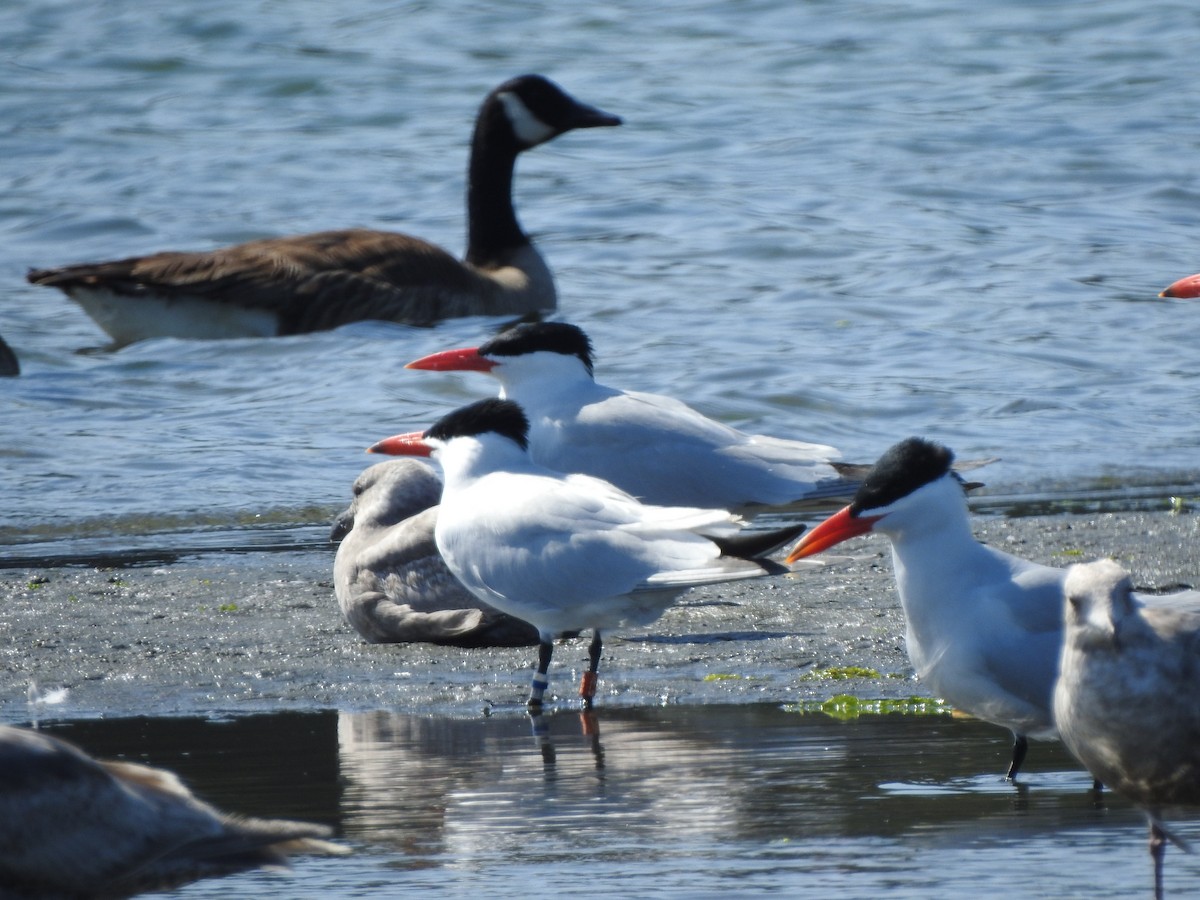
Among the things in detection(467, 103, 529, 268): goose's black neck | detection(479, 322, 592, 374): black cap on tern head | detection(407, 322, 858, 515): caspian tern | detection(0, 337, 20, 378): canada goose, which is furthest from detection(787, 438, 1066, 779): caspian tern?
detection(467, 103, 529, 268): goose's black neck

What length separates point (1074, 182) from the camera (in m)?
16.8

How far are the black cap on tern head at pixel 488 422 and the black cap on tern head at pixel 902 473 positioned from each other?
1674mm

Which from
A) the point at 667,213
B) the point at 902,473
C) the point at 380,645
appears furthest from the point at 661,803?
the point at 667,213

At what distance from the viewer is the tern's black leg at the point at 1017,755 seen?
16.3 ft

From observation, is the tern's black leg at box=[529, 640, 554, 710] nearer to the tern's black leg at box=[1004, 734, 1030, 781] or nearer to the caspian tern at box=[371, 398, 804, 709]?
the caspian tern at box=[371, 398, 804, 709]

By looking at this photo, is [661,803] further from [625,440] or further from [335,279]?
[335,279]

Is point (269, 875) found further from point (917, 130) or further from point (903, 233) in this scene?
point (917, 130)

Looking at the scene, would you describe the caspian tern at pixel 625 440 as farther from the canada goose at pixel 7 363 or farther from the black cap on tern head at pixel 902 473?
the canada goose at pixel 7 363

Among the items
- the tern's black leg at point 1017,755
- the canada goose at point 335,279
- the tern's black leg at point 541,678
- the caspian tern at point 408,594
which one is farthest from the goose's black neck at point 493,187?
the tern's black leg at point 1017,755

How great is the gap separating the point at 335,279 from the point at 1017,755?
9.49m

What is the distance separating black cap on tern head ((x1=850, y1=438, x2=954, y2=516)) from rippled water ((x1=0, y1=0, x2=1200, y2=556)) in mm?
4667

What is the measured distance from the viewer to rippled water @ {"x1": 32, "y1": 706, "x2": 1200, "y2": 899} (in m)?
4.22

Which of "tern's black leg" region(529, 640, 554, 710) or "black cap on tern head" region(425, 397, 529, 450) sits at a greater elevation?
"black cap on tern head" region(425, 397, 529, 450)

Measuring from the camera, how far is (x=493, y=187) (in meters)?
15.1
